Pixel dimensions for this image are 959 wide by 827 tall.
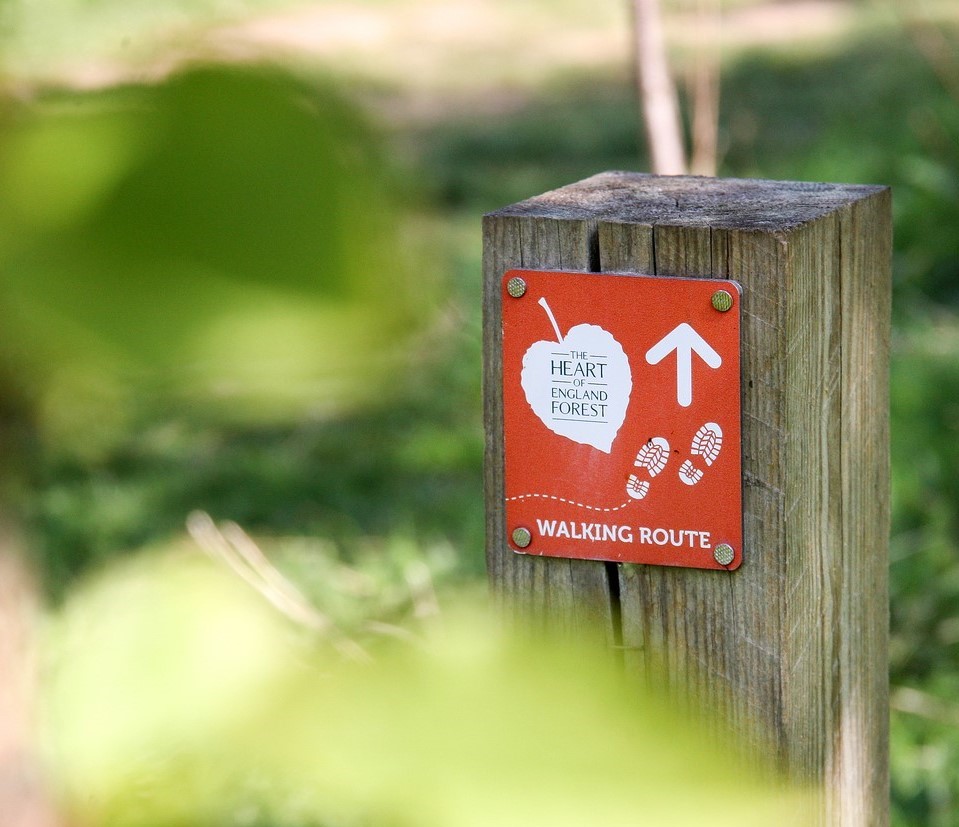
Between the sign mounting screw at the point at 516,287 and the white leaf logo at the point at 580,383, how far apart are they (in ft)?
0.06

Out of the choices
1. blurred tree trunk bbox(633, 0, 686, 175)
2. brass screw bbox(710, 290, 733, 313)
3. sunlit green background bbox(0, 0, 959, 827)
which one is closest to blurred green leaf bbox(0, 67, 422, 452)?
sunlit green background bbox(0, 0, 959, 827)

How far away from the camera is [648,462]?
4.21 feet

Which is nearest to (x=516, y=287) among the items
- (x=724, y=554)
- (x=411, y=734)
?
(x=724, y=554)

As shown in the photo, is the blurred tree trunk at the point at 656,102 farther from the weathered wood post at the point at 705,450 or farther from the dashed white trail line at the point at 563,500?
the dashed white trail line at the point at 563,500

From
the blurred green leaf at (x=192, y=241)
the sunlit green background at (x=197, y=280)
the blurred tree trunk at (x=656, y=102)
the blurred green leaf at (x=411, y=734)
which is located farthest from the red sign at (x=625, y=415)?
the blurred tree trunk at (x=656, y=102)

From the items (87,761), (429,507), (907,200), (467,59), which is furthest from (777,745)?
(467,59)

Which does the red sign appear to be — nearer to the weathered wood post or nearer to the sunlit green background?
the weathered wood post

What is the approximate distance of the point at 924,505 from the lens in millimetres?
3570

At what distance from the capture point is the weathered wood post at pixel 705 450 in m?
1.24

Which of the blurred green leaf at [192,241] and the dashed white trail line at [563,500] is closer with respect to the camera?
the blurred green leaf at [192,241]

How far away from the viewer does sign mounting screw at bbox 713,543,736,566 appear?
1.27 meters

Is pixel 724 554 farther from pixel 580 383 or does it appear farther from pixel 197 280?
pixel 197 280

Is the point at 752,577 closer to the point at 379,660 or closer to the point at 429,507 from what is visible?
the point at 379,660

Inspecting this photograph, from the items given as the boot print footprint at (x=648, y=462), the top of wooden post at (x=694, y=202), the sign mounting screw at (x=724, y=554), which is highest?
the top of wooden post at (x=694, y=202)
